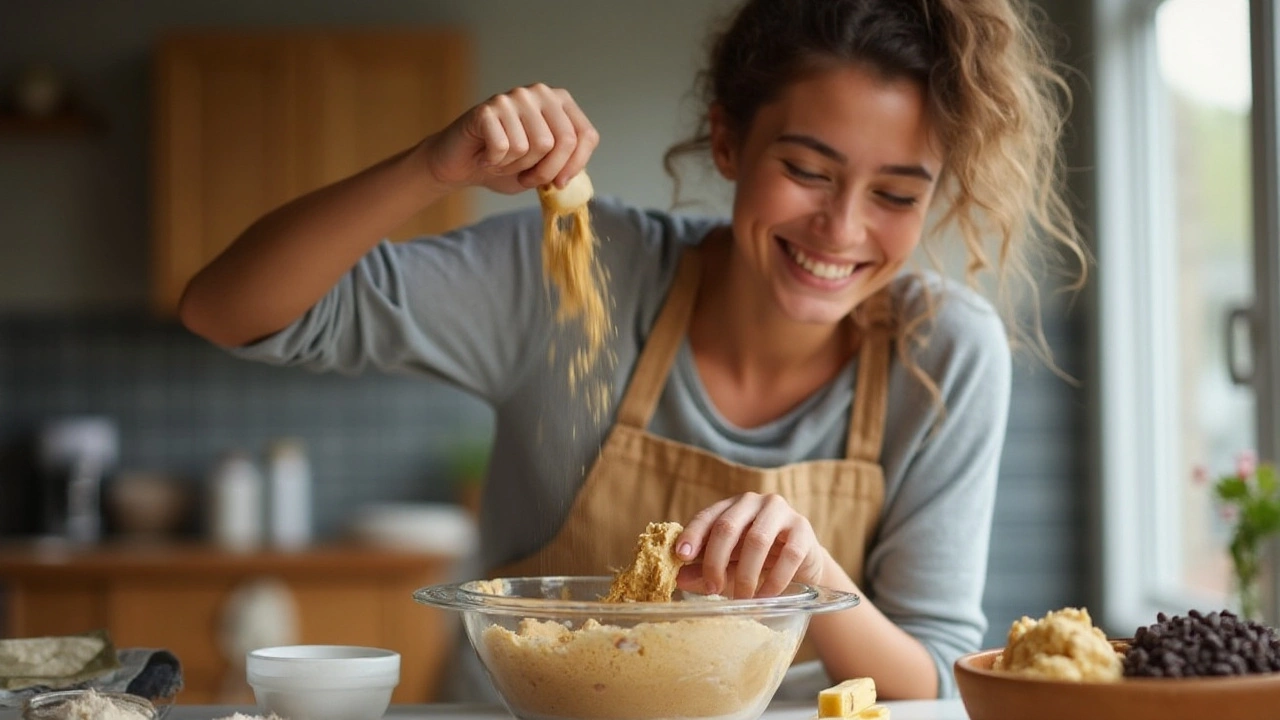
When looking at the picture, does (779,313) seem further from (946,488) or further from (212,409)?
(212,409)

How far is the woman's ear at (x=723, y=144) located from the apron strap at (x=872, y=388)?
0.23 m

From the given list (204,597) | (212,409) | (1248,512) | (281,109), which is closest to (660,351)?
(1248,512)

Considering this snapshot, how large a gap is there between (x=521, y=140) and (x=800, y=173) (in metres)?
0.38

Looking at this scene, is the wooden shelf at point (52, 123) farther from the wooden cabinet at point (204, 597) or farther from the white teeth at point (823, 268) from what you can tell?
the white teeth at point (823, 268)

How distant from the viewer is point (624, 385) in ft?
5.55

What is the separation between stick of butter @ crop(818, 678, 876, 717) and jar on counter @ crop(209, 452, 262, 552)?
3064 millimetres

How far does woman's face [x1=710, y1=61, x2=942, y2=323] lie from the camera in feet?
4.88

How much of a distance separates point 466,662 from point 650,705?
813 mm

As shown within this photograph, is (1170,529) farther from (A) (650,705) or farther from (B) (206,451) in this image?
(A) (650,705)

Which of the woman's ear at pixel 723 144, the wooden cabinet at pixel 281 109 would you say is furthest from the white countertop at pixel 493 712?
the wooden cabinet at pixel 281 109

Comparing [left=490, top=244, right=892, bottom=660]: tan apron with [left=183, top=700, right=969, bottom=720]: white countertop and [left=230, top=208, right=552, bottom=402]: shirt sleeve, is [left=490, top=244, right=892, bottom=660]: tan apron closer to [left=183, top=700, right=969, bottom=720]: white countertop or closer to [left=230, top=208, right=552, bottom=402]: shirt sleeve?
[left=230, top=208, right=552, bottom=402]: shirt sleeve

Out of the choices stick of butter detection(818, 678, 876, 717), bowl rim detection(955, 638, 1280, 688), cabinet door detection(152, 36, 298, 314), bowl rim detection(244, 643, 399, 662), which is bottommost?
stick of butter detection(818, 678, 876, 717)

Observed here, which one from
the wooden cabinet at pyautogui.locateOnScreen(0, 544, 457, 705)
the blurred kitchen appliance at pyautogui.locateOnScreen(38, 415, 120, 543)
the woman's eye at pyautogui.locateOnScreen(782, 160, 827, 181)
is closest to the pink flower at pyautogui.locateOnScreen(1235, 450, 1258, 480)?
the woman's eye at pyautogui.locateOnScreen(782, 160, 827, 181)

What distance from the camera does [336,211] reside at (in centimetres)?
145
